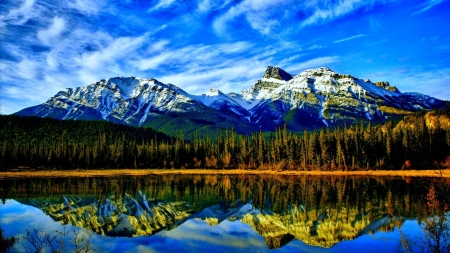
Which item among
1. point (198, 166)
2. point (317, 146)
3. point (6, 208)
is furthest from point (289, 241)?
point (198, 166)

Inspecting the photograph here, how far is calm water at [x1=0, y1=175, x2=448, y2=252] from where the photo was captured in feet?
89.9

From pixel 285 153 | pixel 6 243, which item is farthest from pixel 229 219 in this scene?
pixel 285 153

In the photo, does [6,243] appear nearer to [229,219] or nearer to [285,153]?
[229,219]

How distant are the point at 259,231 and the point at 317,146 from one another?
9700 cm

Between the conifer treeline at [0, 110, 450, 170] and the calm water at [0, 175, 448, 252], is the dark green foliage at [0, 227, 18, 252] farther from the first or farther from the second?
the conifer treeline at [0, 110, 450, 170]

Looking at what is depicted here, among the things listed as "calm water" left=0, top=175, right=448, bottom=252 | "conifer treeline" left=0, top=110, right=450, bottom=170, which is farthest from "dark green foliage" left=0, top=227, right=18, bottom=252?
"conifer treeline" left=0, top=110, right=450, bottom=170

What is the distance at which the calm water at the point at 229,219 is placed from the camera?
27.4 m

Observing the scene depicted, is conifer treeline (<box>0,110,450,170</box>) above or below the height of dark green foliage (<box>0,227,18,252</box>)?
above

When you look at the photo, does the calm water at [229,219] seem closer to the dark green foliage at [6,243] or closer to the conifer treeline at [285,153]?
the dark green foliage at [6,243]

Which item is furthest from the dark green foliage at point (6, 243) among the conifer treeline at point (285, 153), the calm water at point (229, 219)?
the conifer treeline at point (285, 153)

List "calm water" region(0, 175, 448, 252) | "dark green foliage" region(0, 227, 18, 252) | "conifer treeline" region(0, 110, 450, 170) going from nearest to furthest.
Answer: "dark green foliage" region(0, 227, 18, 252)
"calm water" region(0, 175, 448, 252)
"conifer treeline" region(0, 110, 450, 170)

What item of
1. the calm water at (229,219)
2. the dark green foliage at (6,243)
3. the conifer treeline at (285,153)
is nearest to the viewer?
the dark green foliage at (6,243)

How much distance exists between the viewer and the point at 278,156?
128125 millimetres

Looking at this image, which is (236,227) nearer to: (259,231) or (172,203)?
(259,231)
